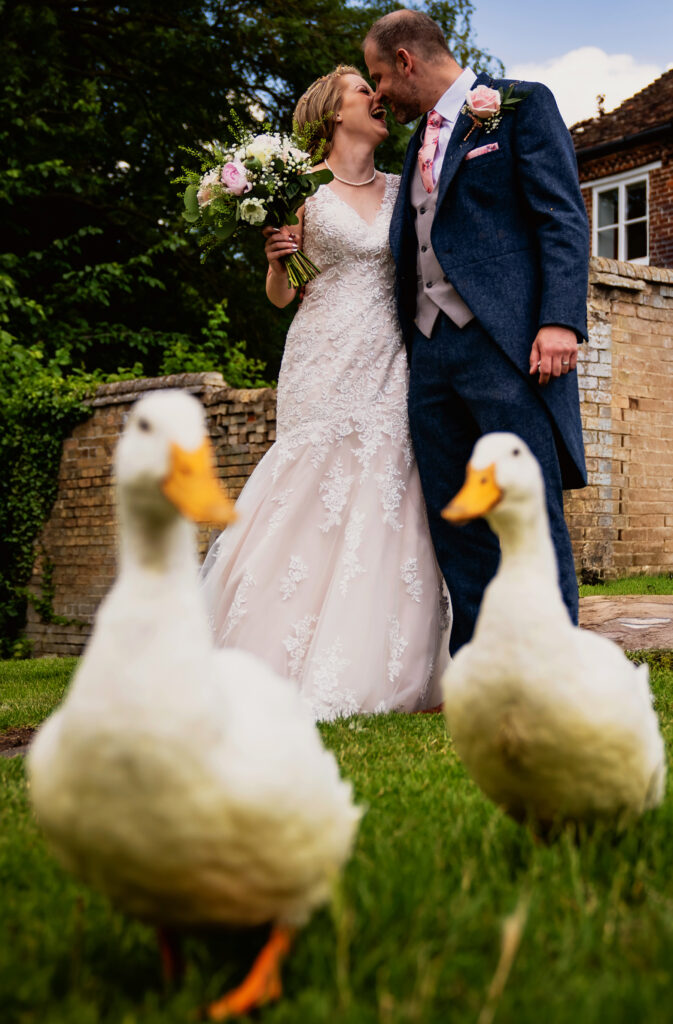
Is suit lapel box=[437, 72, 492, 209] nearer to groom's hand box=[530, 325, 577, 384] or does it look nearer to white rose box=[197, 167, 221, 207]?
groom's hand box=[530, 325, 577, 384]

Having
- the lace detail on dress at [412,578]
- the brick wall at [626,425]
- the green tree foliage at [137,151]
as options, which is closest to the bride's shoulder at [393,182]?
the lace detail on dress at [412,578]

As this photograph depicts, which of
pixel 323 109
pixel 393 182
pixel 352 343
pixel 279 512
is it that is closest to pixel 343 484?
pixel 279 512

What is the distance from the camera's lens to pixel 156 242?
1466cm

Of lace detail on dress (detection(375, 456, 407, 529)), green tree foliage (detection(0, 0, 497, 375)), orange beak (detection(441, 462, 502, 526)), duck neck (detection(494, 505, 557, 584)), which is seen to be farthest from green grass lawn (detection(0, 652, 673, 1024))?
green tree foliage (detection(0, 0, 497, 375))

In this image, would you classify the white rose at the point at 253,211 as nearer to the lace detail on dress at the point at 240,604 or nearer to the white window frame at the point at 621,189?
the lace detail on dress at the point at 240,604

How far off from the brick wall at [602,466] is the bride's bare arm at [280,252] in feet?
17.2

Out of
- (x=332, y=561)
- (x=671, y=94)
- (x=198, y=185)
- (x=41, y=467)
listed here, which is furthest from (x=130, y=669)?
(x=671, y=94)

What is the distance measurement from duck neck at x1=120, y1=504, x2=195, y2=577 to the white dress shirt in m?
3.08

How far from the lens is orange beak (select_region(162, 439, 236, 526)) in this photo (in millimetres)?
1259

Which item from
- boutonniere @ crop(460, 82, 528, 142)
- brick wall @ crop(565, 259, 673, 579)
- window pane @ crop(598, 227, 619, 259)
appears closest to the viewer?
boutonniere @ crop(460, 82, 528, 142)

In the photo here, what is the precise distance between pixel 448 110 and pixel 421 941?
11.4 ft

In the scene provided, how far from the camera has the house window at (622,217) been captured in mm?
16141

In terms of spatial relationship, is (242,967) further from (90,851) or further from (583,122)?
(583,122)

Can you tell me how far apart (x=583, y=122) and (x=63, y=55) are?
8947mm
